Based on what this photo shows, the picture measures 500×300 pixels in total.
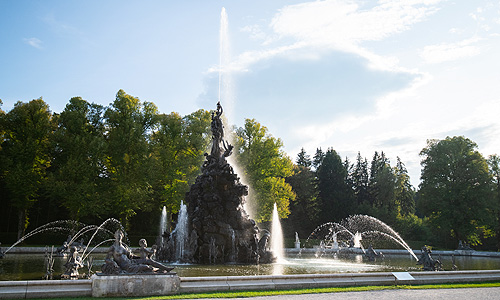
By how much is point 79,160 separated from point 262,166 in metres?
18.8

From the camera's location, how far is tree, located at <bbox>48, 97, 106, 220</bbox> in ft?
113

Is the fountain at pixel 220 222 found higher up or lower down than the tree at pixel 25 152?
lower down

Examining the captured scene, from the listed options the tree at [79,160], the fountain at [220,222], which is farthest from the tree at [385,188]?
the tree at [79,160]

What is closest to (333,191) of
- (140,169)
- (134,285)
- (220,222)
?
(140,169)

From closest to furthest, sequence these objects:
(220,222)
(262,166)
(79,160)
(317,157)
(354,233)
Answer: (220,222)
(79,160)
(262,166)
(354,233)
(317,157)

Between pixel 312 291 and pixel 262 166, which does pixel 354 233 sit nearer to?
pixel 262 166

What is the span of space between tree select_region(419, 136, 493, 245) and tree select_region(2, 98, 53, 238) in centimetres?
4213

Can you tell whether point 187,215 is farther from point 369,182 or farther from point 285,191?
point 369,182

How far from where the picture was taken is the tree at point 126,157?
121ft

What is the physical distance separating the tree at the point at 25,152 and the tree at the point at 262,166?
19.7 metres

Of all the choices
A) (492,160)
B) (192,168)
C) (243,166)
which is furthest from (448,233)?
(192,168)

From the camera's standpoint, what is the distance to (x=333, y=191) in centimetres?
6506

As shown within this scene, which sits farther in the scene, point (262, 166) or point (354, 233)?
point (354, 233)

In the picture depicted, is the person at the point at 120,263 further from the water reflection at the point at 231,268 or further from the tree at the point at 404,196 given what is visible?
the tree at the point at 404,196
